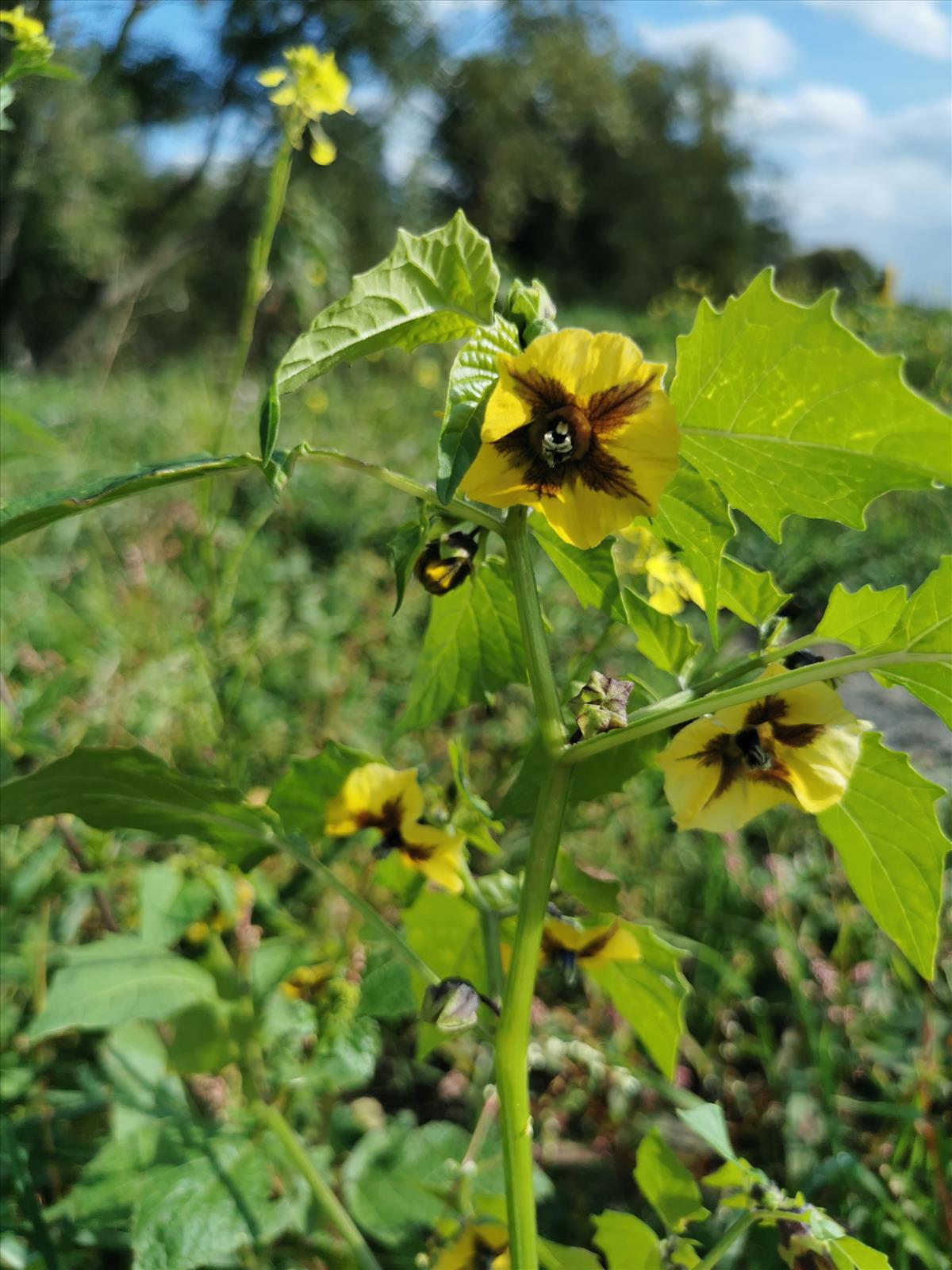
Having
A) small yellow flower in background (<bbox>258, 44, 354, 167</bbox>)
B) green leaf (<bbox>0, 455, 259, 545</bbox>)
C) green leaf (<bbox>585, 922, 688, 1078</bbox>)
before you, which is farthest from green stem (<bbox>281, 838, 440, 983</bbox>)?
small yellow flower in background (<bbox>258, 44, 354, 167</bbox>)

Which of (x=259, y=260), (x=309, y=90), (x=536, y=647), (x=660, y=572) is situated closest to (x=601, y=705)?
(x=536, y=647)

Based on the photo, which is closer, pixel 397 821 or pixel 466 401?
pixel 466 401

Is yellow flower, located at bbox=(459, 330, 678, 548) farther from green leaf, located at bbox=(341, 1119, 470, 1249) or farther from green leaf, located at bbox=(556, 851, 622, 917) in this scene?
green leaf, located at bbox=(341, 1119, 470, 1249)

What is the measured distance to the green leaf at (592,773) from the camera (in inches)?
17.3

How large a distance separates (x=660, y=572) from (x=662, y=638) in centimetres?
27

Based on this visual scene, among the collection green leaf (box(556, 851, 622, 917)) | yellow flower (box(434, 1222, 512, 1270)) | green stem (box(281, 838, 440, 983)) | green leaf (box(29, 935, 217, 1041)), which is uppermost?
green leaf (box(556, 851, 622, 917))

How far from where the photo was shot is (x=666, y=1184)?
22.4 inches

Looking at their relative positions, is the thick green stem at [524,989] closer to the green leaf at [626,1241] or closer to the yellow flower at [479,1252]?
the green leaf at [626,1241]

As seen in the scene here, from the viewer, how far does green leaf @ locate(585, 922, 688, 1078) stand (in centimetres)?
55

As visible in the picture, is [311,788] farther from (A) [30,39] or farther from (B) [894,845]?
(A) [30,39]

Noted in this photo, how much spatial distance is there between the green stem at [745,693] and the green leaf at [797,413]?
6 cm

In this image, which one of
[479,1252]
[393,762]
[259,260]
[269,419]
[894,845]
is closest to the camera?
[269,419]

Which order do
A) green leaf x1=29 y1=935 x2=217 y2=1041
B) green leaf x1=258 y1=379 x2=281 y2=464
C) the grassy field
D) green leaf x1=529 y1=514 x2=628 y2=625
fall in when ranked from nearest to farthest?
green leaf x1=258 y1=379 x2=281 y2=464
green leaf x1=529 y1=514 x2=628 y2=625
green leaf x1=29 y1=935 x2=217 y2=1041
the grassy field

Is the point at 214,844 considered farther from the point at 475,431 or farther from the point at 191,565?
the point at 191,565
